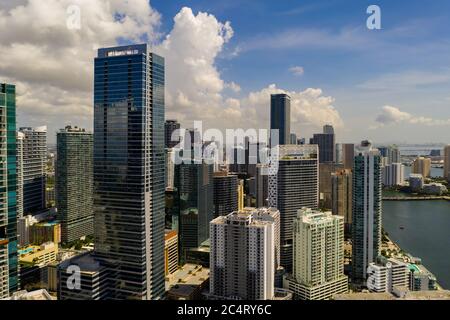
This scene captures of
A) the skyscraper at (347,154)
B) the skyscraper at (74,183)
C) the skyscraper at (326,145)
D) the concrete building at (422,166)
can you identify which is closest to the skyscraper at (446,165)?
the concrete building at (422,166)

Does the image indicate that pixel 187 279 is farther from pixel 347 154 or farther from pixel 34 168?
pixel 347 154

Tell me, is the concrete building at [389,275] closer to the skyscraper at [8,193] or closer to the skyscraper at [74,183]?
the skyscraper at [8,193]

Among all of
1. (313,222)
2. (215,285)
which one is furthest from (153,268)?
(313,222)

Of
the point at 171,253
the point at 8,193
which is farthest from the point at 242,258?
the point at 8,193

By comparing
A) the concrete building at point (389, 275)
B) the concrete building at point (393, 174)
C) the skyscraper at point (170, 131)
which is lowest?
the concrete building at point (389, 275)

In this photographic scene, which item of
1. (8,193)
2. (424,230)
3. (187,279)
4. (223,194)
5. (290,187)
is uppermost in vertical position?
(8,193)

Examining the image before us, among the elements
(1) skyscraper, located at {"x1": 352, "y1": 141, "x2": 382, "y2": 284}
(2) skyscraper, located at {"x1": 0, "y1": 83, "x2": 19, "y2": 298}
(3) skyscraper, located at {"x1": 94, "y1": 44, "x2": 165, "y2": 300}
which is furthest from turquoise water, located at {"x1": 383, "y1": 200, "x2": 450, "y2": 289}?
(2) skyscraper, located at {"x1": 0, "y1": 83, "x2": 19, "y2": 298}
